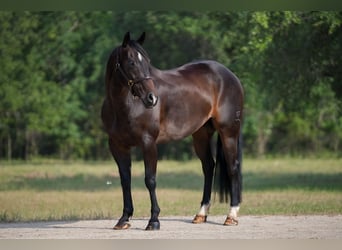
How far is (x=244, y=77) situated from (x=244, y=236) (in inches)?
323

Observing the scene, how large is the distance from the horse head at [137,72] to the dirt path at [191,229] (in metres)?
1.28

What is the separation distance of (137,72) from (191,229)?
1.71 meters

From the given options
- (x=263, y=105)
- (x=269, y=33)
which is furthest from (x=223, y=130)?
(x=263, y=105)

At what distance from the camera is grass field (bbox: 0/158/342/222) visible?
11.0 m

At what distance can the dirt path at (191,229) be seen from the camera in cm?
777

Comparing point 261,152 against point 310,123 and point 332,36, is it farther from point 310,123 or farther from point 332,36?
point 332,36

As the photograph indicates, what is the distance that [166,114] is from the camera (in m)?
8.41

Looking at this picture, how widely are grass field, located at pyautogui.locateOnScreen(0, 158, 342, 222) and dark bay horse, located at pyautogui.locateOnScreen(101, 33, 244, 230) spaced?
1368 millimetres

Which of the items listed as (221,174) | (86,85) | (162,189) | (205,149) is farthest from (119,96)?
(86,85)

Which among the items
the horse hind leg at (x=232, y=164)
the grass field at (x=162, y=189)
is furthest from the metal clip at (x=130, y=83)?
the grass field at (x=162, y=189)

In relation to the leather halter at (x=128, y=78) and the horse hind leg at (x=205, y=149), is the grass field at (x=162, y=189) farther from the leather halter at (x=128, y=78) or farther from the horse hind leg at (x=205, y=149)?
the leather halter at (x=128, y=78)

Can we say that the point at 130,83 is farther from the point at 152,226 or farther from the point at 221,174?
the point at 221,174

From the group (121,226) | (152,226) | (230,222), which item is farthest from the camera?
(230,222)

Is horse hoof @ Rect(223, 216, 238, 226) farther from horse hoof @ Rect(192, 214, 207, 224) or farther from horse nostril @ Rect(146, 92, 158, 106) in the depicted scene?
horse nostril @ Rect(146, 92, 158, 106)
